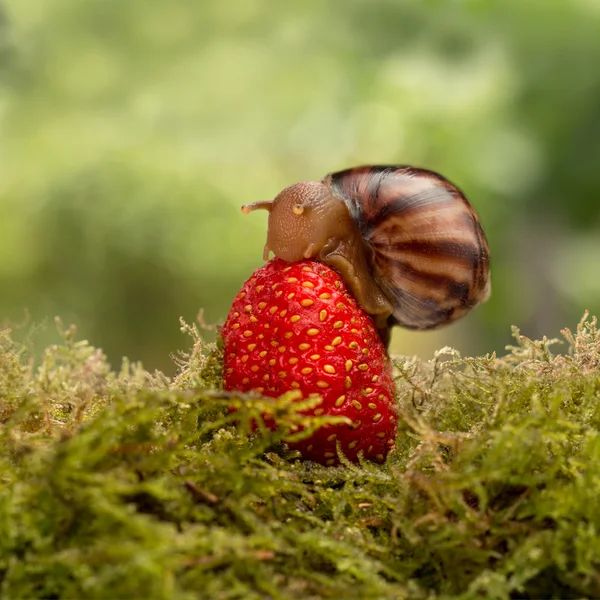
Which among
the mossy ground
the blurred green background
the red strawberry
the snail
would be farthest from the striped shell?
the blurred green background

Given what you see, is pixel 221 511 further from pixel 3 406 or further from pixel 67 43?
pixel 67 43

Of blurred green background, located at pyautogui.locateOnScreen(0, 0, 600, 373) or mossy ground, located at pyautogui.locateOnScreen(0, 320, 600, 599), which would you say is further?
blurred green background, located at pyautogui.locateOnScreen(0, 0, 600, 373)

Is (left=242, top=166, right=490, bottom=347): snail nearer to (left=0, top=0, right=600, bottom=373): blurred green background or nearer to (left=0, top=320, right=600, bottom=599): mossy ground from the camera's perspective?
(left=0, top=320, right=600, bottom=599): mossy ground

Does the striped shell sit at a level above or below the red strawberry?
above

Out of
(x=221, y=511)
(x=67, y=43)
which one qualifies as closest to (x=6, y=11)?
(x=67, y=43)

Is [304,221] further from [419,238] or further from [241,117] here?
[241,117]

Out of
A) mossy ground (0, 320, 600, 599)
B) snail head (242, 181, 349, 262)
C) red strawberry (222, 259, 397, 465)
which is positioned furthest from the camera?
snail head (242, 181, 349, 262)

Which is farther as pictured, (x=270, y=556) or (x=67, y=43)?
(x=67, y=43)
